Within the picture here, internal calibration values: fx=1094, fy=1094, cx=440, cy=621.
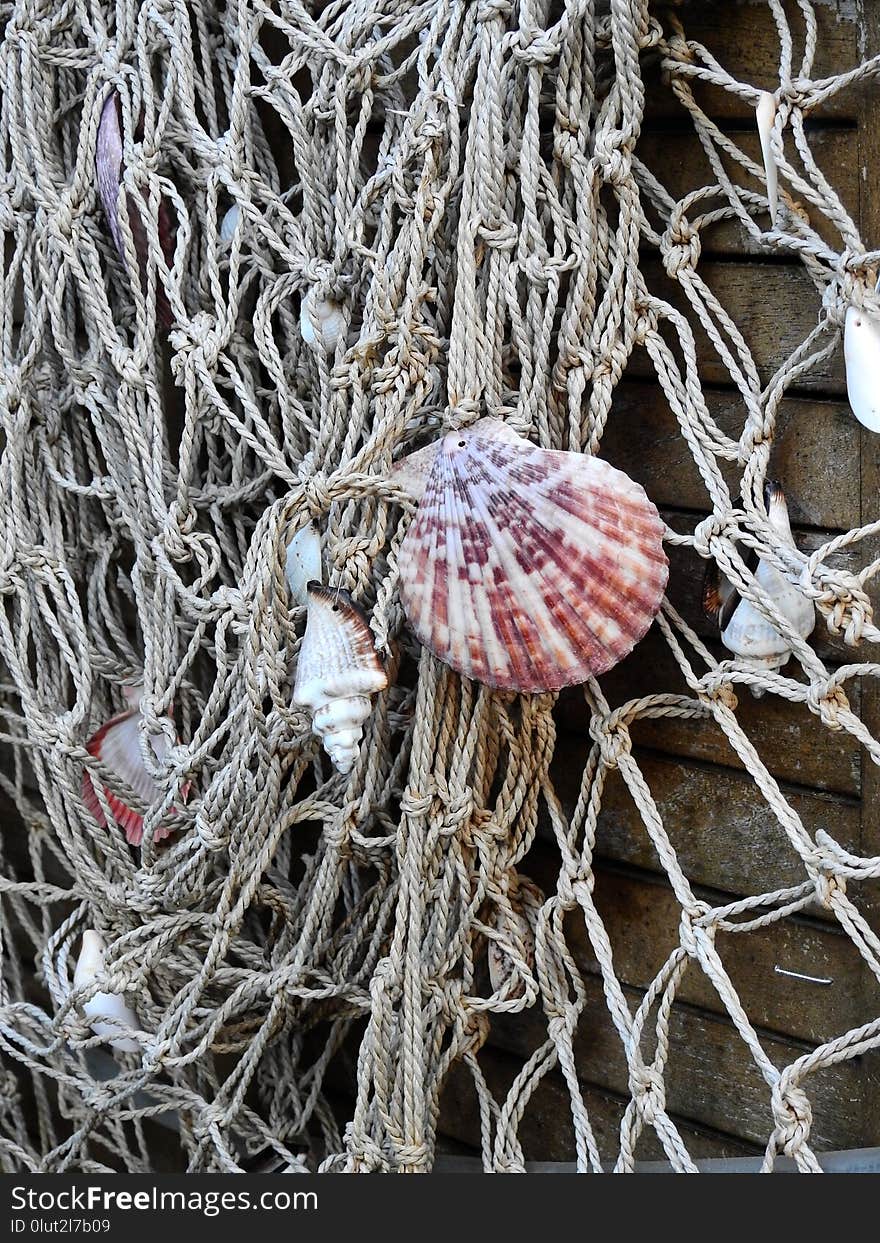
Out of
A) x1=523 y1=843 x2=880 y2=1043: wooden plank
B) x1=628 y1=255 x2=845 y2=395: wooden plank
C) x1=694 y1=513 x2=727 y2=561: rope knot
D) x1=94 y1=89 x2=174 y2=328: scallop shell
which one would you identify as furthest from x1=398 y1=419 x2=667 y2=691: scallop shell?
x1=94 y1=89 x2=174 y2=328: scallop shell

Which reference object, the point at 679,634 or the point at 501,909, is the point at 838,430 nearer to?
the point at 679,634

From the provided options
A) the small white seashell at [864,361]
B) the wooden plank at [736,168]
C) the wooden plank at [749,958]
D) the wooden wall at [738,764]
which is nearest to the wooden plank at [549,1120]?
the wooden wall at [738,764]

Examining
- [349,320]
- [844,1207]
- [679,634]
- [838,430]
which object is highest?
[349,320]

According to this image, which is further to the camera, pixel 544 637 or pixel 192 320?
pixel 192 320

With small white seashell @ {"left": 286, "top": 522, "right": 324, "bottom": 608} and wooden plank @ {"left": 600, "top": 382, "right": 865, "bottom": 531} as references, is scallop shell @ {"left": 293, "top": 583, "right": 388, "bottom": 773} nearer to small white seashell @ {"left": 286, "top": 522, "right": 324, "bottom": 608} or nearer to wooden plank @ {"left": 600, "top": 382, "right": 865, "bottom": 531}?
small white seashell @ {"left": 286, "top": 522, "right": 324, "bottom": 608}

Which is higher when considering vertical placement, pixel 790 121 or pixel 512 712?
pixel 790 121

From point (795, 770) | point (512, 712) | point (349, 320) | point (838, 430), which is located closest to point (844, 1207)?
point (795, 770)
